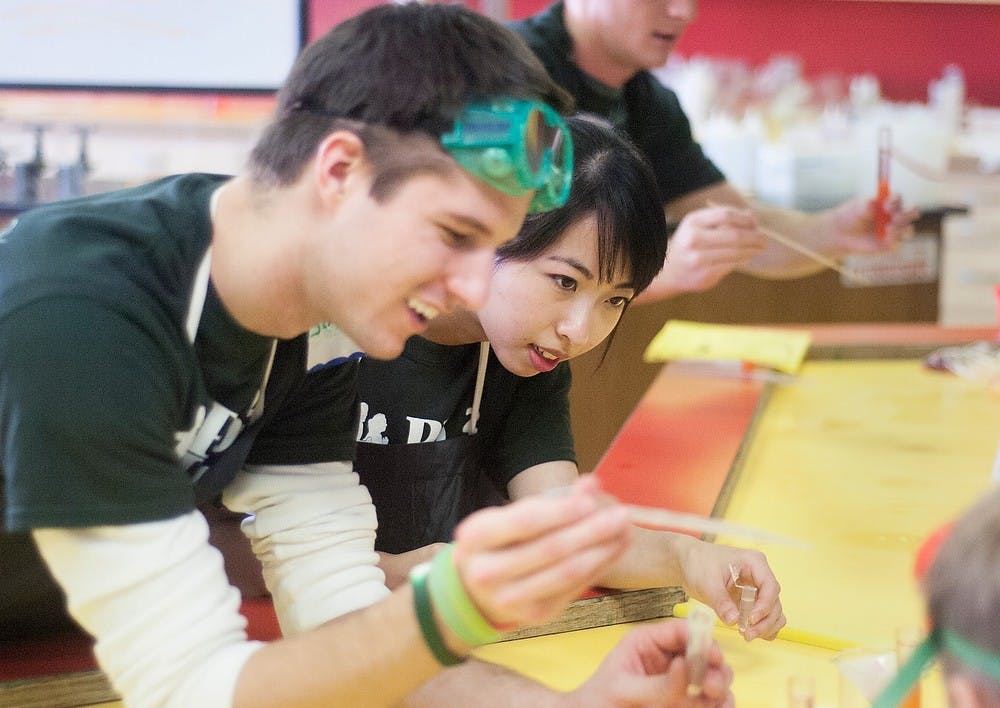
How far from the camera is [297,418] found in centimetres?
111

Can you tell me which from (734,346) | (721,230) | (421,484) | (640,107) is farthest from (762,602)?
(640,107)

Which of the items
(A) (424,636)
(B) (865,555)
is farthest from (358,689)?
(B) (865,555)

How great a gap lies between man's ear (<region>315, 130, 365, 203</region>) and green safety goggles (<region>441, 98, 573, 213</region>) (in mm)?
71

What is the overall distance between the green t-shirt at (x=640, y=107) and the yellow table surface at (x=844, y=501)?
510 millimetres

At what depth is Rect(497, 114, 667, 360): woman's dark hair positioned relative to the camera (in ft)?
4.37

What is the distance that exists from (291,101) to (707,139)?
327 cm

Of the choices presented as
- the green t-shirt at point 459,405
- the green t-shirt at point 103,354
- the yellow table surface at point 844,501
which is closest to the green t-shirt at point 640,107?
the yellow table surface at point 844,501

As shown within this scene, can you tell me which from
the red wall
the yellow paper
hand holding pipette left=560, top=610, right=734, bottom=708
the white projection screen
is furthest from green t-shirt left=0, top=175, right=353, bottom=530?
the red wall

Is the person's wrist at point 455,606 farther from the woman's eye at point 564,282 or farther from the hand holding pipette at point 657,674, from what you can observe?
the woman's eye at point 564,282

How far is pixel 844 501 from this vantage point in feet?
5.28

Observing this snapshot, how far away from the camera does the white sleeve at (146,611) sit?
0.83m

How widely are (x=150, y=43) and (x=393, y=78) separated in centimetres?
293

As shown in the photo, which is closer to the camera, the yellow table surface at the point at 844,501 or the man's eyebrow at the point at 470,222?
the man's eyebrow at the point at 470,222

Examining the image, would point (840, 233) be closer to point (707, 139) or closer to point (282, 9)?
point (707, 139)
